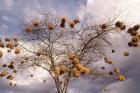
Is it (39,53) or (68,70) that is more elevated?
(39,53)

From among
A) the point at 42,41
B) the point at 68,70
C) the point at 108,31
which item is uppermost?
the point at 42,41

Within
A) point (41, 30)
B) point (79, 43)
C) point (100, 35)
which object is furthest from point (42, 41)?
point (100, 35)

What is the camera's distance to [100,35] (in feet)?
88.1

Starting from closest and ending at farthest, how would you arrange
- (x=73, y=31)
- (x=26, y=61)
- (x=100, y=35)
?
(x=73, y=31)
(x=100, y=35)
(x=26, y=61)

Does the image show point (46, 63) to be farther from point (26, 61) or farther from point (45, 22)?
point (45, 22)

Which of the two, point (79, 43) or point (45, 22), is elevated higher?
point (45, 22)

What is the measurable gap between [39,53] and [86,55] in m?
4.14

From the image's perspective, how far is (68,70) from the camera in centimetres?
2684

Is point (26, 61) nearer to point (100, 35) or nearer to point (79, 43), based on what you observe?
point (79, 43)

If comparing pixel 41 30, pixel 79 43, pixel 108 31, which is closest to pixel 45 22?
pixel 41 30

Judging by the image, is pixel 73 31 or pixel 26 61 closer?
pixel 73 31

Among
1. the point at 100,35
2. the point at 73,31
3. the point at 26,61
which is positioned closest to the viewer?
the point at 73,31

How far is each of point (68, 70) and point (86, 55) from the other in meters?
2.54

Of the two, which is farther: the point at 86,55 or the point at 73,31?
the point at 86,55
